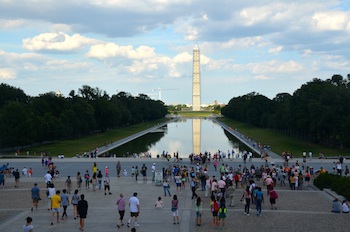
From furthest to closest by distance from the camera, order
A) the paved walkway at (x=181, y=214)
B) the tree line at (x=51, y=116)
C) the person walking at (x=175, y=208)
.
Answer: the tree line at (x=51, y=116) → the person walking at (x=175, y=208) → the paved walkway at (x=181, y=214)

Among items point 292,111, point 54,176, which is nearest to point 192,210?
point 54,176

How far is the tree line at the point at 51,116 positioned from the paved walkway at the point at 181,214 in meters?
34.2

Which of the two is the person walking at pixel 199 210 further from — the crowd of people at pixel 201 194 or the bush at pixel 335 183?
the bush at pixel 335 183

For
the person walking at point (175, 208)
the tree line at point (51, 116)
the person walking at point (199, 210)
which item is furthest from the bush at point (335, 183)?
the tree line at point (51, 116)

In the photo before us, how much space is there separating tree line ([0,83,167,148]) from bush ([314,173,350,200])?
4366 cm

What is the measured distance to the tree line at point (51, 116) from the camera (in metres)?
59.7

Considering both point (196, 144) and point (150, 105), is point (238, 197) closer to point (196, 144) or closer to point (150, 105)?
point (196, 144)

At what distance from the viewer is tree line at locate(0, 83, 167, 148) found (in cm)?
5966

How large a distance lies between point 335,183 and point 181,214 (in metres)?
11.0

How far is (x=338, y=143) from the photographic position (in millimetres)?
64250

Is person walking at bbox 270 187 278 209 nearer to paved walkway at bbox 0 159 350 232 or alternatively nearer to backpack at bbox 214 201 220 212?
paved walkway at bbox 0 159 350 232

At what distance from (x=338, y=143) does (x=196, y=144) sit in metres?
22.8

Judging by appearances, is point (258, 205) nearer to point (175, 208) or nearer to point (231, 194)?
point (231, 194)

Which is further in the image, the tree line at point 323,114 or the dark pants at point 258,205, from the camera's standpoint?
the tree line at point 323,114
